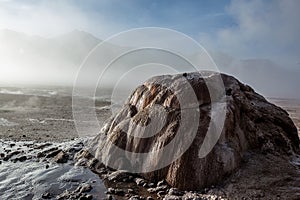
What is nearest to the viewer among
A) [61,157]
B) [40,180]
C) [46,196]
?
[46,196]

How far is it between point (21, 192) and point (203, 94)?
9428 millimetres

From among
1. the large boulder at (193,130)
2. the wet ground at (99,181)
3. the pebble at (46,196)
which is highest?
the large boulder at (193,130)

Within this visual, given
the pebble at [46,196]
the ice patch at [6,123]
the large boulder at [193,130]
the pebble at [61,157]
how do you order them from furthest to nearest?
1. the ice patch at [6,123]
2. the pebble at [61,157]
3. the large boulder at [193,130]
4. the pebble at [46,196]

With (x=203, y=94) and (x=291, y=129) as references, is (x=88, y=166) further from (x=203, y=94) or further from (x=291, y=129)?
(x=291, y=129)

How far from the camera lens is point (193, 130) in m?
13.0

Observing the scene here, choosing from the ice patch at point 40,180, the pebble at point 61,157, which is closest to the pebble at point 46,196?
the ice patch at point 40,180

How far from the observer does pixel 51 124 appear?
29.0m

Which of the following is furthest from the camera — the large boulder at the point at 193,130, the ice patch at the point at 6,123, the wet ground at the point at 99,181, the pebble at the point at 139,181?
the ice patch at the point at 6,123

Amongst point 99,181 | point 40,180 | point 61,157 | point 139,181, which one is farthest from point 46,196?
point 61,157

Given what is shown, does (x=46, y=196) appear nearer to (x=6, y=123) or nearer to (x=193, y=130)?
(x=193, y=130)

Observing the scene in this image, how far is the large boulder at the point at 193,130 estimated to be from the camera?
12430 millimetres

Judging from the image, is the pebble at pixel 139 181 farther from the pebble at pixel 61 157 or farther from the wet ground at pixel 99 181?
the pebble at pixel 61 157

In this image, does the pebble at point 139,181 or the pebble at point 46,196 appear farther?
the pebble at point 139,181

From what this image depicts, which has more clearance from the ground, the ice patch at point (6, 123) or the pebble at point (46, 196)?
the ice patch at point (6, 123)
